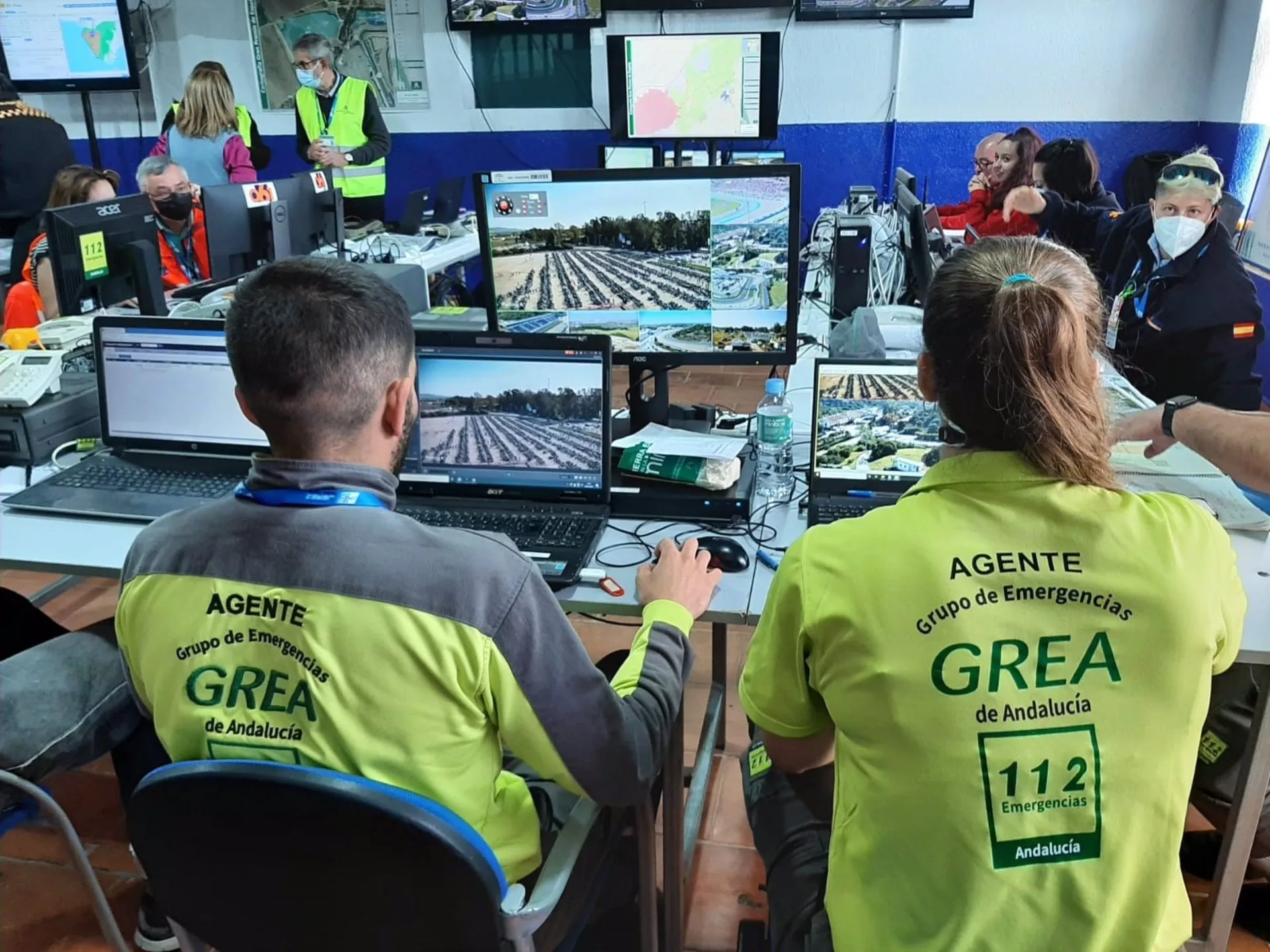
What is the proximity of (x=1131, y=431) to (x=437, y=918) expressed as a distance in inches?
53.1

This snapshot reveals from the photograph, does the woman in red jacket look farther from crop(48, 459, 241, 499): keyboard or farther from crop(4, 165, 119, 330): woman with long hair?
crop(48, 459, 241, 499): keyboard

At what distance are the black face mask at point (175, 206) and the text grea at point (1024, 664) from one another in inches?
120

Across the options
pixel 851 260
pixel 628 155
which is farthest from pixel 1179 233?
pixel 628 155

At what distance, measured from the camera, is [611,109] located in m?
5.46

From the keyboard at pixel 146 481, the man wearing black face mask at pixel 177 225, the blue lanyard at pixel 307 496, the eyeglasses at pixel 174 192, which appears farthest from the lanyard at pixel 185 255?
the blue lanyard at pixel 307 496

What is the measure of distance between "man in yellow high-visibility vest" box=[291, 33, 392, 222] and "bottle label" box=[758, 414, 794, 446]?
153 inches

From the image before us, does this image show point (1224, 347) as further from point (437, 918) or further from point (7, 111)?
point (7, 111)

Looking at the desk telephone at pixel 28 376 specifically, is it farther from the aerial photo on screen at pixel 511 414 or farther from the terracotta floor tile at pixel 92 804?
the aerial photo on screen at pixel 511 414

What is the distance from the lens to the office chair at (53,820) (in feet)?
4.16

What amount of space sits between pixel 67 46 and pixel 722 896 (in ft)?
22.8

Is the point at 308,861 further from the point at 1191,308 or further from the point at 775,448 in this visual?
the point at 1191,308

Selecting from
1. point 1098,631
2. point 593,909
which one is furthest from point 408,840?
point 1098,631

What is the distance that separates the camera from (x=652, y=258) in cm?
178

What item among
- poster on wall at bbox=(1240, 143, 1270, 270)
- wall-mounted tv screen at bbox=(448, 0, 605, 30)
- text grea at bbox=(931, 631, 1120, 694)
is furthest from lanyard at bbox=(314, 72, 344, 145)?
text grea at bbox=(931, 631, 1120, 694)
